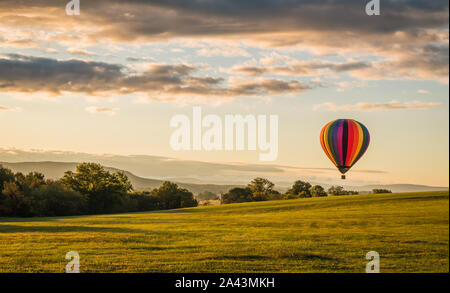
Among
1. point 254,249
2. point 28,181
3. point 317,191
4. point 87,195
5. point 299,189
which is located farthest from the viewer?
point 299,189

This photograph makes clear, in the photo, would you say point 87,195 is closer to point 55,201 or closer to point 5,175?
point 55,201

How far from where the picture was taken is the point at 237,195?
102m

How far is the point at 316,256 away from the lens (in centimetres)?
2298

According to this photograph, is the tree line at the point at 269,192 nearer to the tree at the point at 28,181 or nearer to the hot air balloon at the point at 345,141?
the tree at the point at 28,181

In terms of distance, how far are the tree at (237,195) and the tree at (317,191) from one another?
46.3ft

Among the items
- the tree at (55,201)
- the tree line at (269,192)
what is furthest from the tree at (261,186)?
the tree at (55,201)

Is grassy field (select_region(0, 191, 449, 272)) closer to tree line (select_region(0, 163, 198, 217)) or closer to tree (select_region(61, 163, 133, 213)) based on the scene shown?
tree line (select_region(0, 163, 198, 217))

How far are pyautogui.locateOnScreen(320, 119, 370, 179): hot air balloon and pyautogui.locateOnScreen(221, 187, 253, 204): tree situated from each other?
173 feet

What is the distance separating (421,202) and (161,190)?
163 feet

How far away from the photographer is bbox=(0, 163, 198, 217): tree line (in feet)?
224

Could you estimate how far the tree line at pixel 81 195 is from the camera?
68.2 metres

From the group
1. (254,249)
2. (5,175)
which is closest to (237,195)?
(5,175)

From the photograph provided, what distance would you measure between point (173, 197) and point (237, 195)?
16659mm

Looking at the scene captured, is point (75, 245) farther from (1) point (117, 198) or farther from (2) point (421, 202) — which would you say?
(1) point (117, 198)
